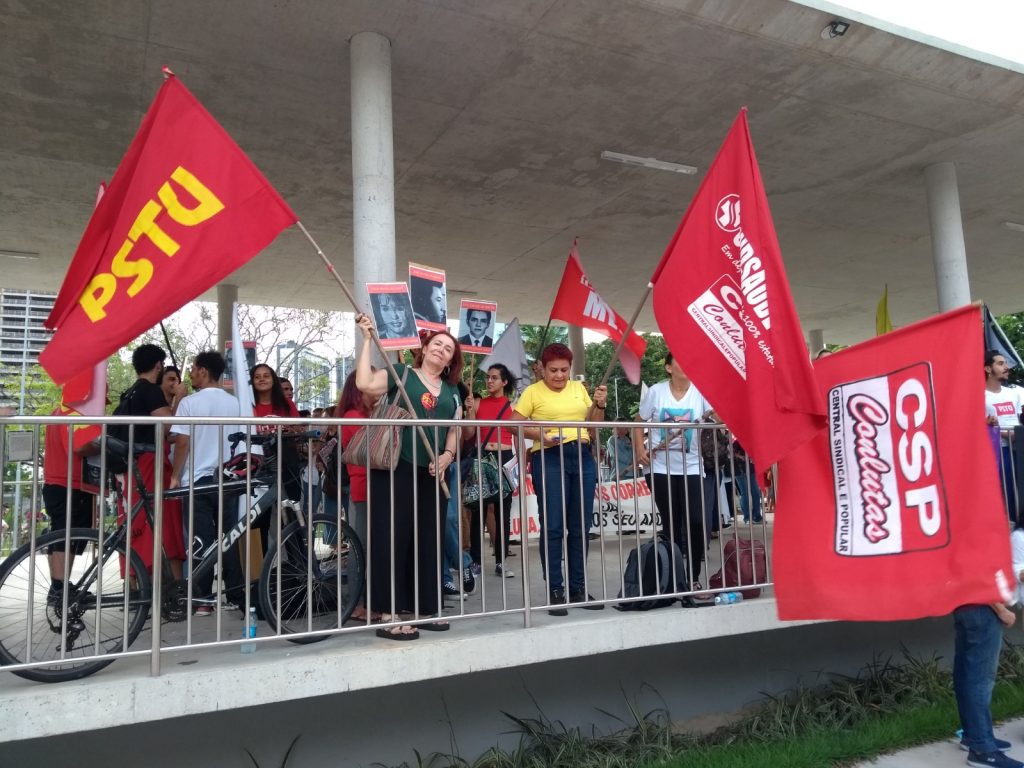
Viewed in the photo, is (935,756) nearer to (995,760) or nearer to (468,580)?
(995,760)

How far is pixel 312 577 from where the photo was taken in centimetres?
402

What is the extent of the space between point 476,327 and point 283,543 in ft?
8.85

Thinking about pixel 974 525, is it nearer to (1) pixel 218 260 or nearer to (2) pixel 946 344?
(2) pixel 946 344

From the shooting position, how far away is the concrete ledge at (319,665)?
3277 mm

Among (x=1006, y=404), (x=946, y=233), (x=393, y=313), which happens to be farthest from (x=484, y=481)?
(x=946, y=233)

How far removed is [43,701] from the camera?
127 inches

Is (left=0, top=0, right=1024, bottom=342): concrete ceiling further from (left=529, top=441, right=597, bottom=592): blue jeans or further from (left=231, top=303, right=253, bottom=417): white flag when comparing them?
(left=529, top=441, right=597, bottom=592): blue jeans

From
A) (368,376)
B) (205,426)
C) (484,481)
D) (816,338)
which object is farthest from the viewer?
(816,338)

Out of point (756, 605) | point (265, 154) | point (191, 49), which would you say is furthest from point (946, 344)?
point (265, 154)

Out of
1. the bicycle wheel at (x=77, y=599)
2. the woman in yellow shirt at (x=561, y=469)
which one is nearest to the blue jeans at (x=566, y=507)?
the woman in yellow shirt at (x=561, y=469)

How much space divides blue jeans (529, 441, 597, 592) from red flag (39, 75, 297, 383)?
2.22 meters

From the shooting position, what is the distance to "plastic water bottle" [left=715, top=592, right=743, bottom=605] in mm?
4934

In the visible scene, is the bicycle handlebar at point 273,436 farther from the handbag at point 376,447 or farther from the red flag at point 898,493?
the red flag at point 898,493

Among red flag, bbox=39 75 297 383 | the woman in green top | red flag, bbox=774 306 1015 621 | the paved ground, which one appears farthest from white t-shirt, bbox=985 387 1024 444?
red flag, bbox=39 75 297 383
